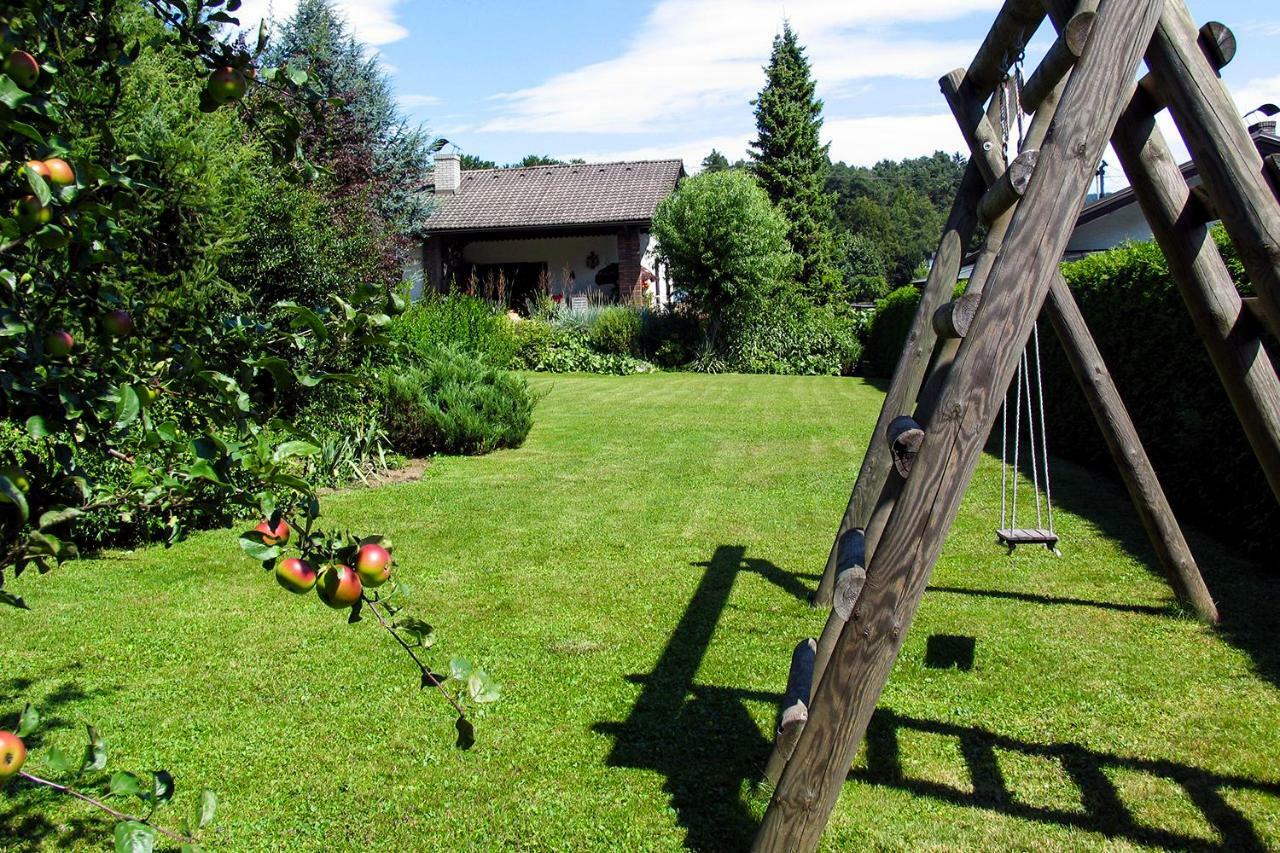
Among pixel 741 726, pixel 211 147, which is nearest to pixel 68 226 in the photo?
pixel 741 726

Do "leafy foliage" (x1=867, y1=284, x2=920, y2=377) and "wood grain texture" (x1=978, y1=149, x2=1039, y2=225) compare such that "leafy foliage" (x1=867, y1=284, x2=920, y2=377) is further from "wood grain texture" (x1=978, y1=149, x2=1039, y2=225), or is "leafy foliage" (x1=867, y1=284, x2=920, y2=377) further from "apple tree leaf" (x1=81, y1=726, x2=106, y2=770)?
"apple tree leaf" (x1=81, y1=726, x2=106, y2=770)

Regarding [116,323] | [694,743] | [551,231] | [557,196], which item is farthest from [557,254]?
[116,323]

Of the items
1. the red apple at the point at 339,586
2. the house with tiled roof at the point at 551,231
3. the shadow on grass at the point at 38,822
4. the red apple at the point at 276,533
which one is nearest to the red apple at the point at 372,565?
the red apple at the point at 339,586

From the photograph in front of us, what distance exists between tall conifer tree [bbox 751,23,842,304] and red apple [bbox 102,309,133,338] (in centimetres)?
3450

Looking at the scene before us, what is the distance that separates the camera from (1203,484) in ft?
24.6

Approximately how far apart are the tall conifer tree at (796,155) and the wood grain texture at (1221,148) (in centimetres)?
3288

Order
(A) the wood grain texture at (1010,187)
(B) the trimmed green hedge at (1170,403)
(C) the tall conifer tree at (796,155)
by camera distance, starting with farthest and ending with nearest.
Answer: (C) the tall conifer tree at (796,155) → (B) the trimmed green hedge at (1170,403) → (A) the wood grain texture at (1010,187)

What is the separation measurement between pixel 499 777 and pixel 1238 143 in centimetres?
321

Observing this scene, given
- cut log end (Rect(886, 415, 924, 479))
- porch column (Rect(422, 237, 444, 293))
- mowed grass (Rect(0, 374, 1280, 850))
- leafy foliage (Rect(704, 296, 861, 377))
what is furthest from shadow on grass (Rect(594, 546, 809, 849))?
porch column (Rect(422, 237, 444, 293))

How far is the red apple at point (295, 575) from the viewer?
1535 mm

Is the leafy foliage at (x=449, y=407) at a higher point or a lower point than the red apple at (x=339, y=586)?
lower

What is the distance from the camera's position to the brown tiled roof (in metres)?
29.1

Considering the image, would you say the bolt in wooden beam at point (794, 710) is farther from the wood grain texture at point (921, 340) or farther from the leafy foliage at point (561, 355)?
the leafy foliage at point (561, 355)

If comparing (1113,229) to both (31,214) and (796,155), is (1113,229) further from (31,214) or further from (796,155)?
(31,214)
